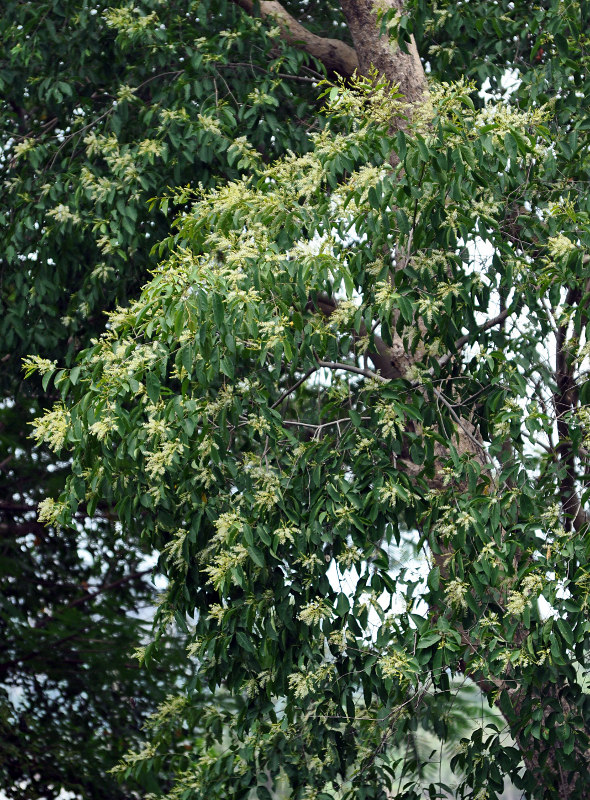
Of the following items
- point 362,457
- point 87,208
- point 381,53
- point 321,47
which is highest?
point 321,47

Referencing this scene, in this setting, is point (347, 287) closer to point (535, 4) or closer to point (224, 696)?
point (535, 4)

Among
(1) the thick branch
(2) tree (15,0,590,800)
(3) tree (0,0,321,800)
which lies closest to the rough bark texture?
(1) the thick branch

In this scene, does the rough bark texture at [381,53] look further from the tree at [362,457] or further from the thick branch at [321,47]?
the tree at [362,457]

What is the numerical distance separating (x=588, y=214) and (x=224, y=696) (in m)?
4.47

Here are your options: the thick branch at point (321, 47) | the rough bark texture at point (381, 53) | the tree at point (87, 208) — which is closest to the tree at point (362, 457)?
the tree at point (87, 208)

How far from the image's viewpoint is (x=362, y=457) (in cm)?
448

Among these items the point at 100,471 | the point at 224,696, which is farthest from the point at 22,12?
the point at 224,696

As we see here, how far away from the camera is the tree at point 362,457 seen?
4277 millimetres

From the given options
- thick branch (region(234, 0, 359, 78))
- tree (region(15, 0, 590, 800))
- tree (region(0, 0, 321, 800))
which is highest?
thick branch (region(234, 0, 359, 78))

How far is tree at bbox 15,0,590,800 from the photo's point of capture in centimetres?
428

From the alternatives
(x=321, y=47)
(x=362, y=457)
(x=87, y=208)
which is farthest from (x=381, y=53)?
(x=362, y=457)

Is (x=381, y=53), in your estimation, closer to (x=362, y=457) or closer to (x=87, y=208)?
(x=87, y=208)

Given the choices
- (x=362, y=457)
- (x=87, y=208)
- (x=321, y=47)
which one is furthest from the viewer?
(x=321, y=47)

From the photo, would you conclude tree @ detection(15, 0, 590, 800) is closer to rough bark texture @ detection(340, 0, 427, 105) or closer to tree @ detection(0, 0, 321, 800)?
tree @ detection(0, 0, 321, 800)
